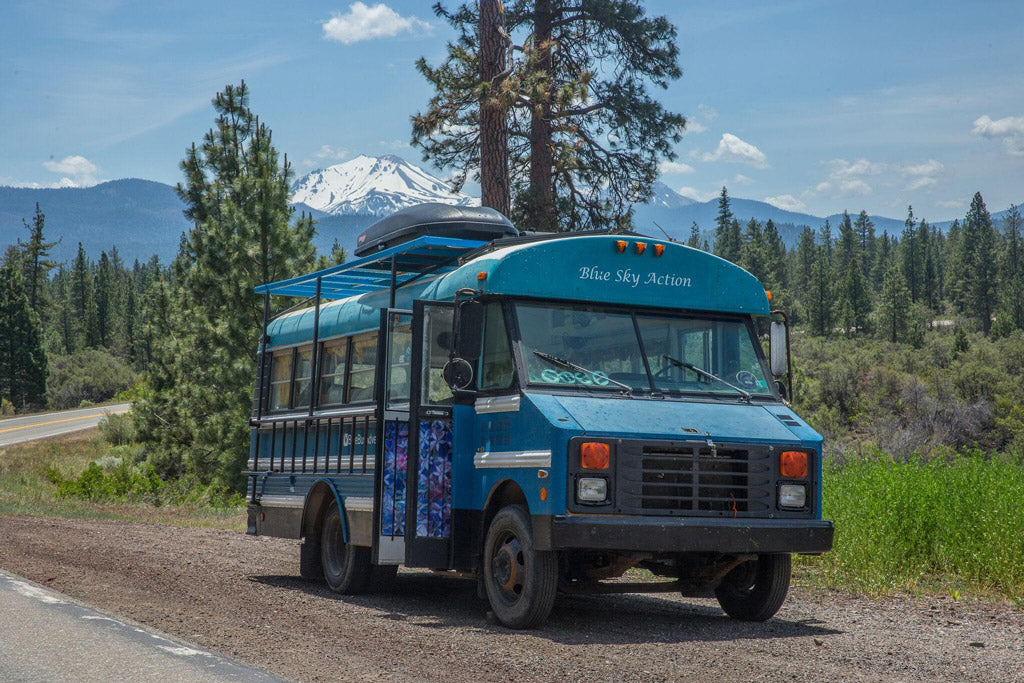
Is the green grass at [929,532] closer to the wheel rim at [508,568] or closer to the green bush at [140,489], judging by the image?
the wheel rim at [508,568]

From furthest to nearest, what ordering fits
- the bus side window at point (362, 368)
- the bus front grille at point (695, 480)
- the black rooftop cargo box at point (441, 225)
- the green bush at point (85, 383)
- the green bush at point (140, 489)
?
the green bush at point (85, 383), the green bush at point (140, 489), the black rooftop cargo box at point (441, 225), the bus side window at point (362, 368), the bus front grille at point (695, 480)

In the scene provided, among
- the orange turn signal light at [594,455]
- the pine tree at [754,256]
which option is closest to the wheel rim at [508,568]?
the orange turn signal light at [594,455]

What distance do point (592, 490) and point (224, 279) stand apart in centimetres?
1631

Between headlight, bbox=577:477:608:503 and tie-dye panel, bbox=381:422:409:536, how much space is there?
2129mm

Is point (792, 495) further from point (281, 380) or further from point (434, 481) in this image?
point (281, 380)

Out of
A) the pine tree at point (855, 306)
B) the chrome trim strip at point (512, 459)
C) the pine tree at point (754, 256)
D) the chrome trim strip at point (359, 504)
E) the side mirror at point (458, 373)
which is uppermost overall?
the pine tree at point (754, 256)

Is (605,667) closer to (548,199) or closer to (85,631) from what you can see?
(85,631)

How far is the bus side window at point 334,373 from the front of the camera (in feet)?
35.6

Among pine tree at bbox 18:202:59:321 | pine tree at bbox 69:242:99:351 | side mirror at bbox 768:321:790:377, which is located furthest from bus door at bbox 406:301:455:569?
pine tree at bbox 69:242:99:351

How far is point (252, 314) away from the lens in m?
22.1

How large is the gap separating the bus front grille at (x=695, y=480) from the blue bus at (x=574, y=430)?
0.04 feet

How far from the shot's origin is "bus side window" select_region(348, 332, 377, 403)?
10062 mm

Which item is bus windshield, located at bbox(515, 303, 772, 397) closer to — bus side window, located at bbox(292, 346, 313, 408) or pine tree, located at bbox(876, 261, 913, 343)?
bus side window, located at bbox(292, 346, 313, 408)

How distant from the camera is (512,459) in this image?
8.16 meters
